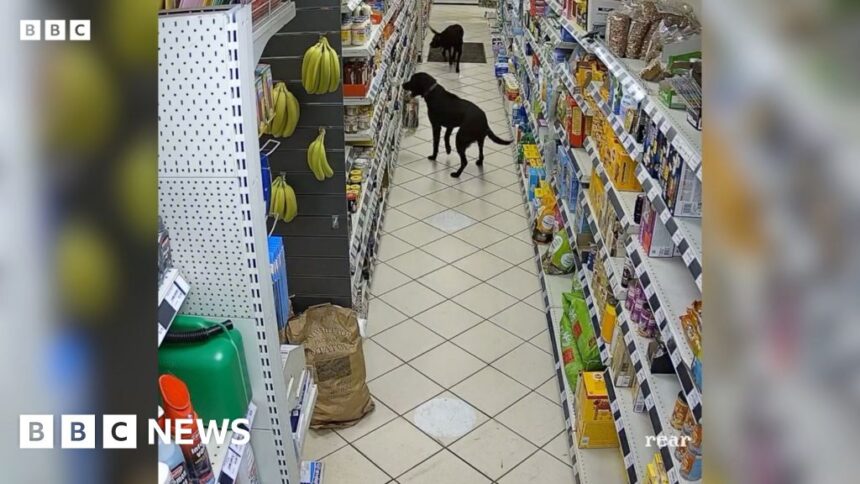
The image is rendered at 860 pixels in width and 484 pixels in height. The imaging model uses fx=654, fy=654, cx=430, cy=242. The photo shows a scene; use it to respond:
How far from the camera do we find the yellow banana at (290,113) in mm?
2949

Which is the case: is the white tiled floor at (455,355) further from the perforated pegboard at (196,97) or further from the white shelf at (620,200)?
the perforated pegboard at (196,97)

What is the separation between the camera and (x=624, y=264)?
2752mm

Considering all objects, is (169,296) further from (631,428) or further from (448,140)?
(448,140)

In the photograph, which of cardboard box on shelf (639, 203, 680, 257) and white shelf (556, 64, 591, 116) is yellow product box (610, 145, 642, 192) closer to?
cardboard box on shelf (639, 203, 680, 257)

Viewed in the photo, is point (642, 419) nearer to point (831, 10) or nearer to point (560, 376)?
point (560, 376)

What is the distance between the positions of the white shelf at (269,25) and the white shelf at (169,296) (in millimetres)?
677

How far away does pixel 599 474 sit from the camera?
9.32 ft

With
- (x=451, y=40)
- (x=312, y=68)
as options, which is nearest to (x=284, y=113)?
(x=312, y=68)

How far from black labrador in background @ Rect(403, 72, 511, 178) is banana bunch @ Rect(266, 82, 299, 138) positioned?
140 inches

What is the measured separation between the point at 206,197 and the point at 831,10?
54.5 inches

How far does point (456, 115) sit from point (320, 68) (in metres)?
3.72

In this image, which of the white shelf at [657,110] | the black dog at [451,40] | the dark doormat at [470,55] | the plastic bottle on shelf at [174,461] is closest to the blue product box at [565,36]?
the white shelf at [657,110]

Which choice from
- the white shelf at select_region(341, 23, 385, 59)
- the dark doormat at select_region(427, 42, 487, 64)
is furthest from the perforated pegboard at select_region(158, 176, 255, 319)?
the dark doormat at select_region(427, 42, 487, 64)

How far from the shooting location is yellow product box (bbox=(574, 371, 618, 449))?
2.88 metres
